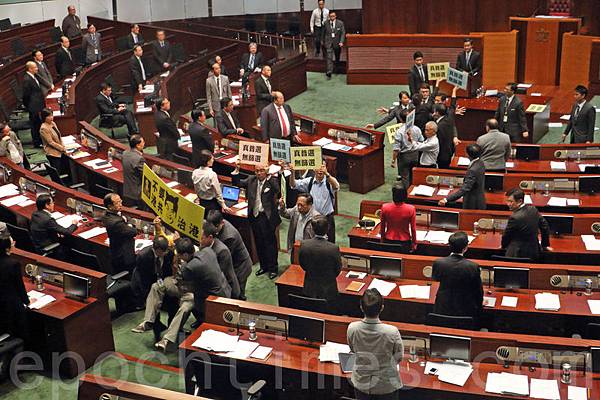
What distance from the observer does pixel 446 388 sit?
19.7 feet

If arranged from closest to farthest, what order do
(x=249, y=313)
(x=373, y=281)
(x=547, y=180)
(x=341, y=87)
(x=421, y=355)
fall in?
1. (x=421, y=355)
2. (x=249, y=313)
3. (x=373, y=281)
4. (x=547, y=180)
5. (x=341, y=87)

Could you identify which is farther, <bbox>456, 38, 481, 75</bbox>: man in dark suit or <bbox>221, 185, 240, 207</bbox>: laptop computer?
<bbox>456, 38, 481, 75</bbox>: man in dark suit

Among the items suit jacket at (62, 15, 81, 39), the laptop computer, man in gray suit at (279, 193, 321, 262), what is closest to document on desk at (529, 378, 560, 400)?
→ man in gray suit at (279, 193, 321, 262)

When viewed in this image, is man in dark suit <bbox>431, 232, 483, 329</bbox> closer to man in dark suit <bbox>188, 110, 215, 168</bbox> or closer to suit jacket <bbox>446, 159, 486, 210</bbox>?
suit jacket <bbox>446, 159, 486, 210</bbox>

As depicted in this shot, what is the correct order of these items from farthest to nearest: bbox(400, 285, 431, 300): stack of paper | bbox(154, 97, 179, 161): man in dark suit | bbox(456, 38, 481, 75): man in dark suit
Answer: bbox(456, 38, 481, 75): man in dark suit
bbox(154, 97, 179, 161): man in dark suit
bbox(400, 285, 431, 300): stack of paper

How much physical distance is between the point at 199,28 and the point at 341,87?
5428 millimetres

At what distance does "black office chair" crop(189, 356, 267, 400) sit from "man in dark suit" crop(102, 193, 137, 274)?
2.17m

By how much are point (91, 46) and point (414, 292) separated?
11726mm

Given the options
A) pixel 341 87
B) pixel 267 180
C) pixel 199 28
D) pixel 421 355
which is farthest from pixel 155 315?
pixel 199 28

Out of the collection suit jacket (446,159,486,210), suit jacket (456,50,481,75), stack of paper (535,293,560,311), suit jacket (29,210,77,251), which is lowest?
stack of paper (535,293,560,311)

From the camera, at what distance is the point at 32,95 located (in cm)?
1370

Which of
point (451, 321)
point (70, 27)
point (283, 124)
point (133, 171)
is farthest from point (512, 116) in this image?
point (70, 27)

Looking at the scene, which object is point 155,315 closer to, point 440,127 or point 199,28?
point 440,127

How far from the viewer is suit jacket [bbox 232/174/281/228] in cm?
902
